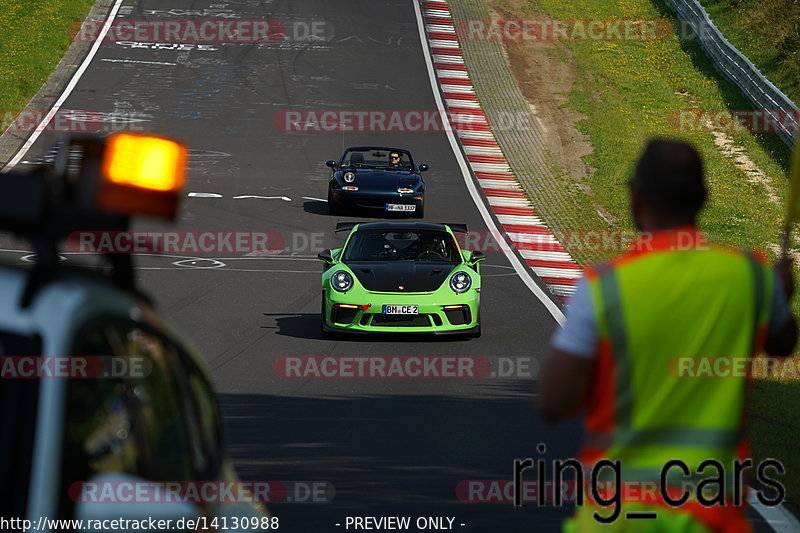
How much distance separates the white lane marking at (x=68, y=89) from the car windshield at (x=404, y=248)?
43.4 feet

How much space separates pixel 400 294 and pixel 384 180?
10280 millimetres

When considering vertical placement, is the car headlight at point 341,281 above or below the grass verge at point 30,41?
below

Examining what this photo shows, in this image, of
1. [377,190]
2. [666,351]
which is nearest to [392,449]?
[666,351]

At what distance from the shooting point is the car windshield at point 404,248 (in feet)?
51.3

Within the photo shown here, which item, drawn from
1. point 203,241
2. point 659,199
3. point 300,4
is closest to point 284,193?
point 203,241

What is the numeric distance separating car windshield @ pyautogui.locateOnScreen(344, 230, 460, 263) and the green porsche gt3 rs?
26 millimetres

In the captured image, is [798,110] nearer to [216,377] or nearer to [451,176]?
[451,176]

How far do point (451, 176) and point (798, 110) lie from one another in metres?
7.59

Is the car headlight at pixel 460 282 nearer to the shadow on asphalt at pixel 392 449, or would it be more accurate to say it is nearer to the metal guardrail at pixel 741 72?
the shadow on asphalt at pixel 392 449

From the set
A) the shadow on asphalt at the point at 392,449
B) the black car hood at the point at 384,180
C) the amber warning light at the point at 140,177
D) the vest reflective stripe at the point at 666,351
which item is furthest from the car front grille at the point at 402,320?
the amber warning light at the point at 140,177

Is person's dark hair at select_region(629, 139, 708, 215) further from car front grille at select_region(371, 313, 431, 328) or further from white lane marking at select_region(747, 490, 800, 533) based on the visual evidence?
car front grille at select_region(371, 313, 431, 328)

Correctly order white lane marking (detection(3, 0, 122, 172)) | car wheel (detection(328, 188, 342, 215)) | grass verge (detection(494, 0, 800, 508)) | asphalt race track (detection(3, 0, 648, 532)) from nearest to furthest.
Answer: asphalt race track (detection(3, 0, 648, 532)), car wheel (detection(328, 188, 342, 215)), grass verge (detection(494, 0, 800, 508)), white lane marking (detection(3, 0, 122, 172))

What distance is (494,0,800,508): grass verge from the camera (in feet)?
87.8

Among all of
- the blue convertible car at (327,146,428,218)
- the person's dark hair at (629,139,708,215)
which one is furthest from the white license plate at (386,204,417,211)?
the person's dark hair at (629,139,708,215)
